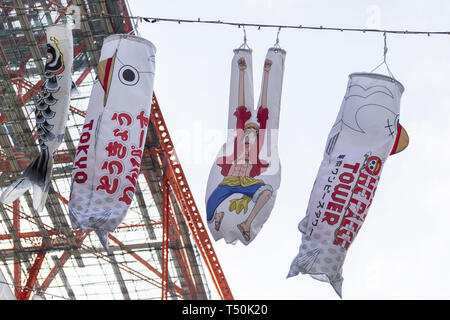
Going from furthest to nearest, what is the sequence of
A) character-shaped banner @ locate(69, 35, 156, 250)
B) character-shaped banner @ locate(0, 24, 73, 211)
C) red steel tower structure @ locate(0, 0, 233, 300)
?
red steel tower structure @ locate(0, 0, 233, 300) < character-shaped banner @ locate(0, 24, 73, 211) < character-shaped banner @ locate(69, 35, 156, 250)

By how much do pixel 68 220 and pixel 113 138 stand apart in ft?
49.5

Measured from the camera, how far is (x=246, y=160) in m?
16.2

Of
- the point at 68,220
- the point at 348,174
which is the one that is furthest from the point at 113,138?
the point at 68,220

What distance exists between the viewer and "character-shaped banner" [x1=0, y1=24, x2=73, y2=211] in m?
17.1

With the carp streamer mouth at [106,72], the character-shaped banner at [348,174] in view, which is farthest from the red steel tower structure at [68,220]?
the character-shaped banner at [348,174]

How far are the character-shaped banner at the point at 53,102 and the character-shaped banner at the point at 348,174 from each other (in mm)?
5199

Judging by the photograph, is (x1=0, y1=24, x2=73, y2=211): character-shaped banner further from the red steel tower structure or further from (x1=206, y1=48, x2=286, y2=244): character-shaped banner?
the red steel tower structure

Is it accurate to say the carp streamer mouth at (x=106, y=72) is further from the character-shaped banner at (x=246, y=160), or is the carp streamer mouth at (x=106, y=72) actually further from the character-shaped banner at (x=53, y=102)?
the character-shaped banner at (x=246, y=160)

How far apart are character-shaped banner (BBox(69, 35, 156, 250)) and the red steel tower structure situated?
26.1 feet

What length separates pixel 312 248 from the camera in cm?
1502

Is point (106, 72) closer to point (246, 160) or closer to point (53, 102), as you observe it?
point (53, 102)

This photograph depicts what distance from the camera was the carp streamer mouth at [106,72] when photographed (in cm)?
1648

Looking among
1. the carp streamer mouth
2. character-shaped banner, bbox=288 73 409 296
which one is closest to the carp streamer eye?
the carp streamer mouth
